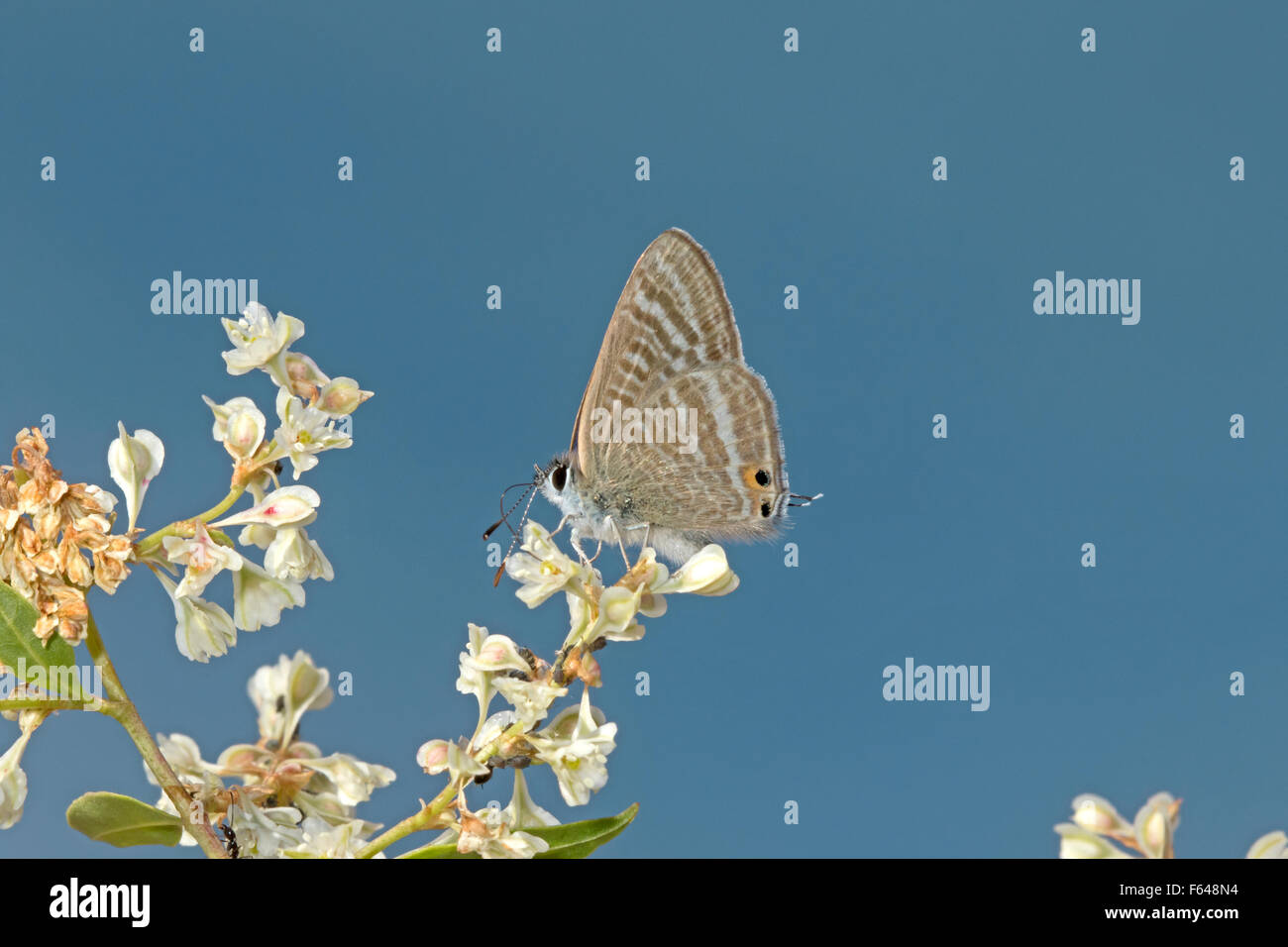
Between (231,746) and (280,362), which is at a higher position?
(280,362)

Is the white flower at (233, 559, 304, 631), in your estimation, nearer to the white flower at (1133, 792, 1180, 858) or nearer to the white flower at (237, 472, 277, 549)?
the white flower at (237, 472, 277, 549)

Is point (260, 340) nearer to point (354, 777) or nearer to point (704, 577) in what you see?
point (354, 777)

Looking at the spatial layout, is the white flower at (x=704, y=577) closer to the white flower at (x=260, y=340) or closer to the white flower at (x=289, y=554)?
the white flower at (x=289, y=554)

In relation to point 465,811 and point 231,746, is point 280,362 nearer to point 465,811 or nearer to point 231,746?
point 231,746

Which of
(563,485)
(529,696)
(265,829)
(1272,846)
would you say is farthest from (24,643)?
(1272,846)

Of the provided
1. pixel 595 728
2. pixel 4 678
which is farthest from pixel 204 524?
pixel 595 728
